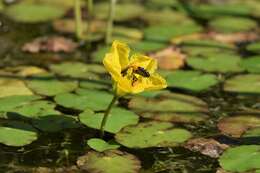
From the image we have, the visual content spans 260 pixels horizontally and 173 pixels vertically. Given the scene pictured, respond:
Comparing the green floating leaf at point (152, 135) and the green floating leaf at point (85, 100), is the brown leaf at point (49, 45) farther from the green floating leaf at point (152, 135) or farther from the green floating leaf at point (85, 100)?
the green floating leaf at point (152, 135)

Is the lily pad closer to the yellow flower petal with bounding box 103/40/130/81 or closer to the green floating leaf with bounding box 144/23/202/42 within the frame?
the yellow flower petal with bounding box 103/40/130/81

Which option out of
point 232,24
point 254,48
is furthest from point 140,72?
point 232,24

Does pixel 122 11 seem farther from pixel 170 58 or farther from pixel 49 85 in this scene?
pixel 49 85

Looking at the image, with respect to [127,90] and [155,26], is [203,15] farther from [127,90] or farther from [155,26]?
[127,90]

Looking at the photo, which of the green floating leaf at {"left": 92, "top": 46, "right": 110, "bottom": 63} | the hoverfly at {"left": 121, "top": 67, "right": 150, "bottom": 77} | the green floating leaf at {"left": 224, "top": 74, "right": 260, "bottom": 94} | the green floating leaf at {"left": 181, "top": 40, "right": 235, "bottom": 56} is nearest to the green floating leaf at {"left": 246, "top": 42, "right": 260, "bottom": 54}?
the green floating leaf at {"left": 181, "top": 40, "right": 235, "bottom": 56}

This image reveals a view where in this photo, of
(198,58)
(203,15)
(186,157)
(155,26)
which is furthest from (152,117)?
(203,15)

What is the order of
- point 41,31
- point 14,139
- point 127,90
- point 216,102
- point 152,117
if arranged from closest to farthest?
1. point 127,90
2. point 14,139
3. point 152,117
4. point 216,102
5. point 41,31
